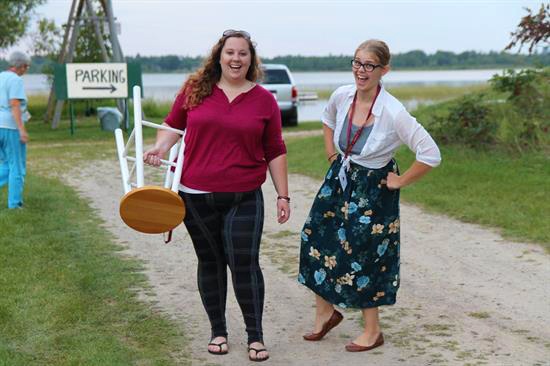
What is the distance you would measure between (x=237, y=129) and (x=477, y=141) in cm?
986

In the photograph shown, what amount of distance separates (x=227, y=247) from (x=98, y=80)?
1716 cm

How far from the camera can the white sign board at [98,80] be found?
21766 mm

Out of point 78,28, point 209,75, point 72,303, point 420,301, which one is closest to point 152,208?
point 209,75

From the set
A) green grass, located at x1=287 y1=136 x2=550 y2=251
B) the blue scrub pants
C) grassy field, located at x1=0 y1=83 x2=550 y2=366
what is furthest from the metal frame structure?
the blue scrub pants

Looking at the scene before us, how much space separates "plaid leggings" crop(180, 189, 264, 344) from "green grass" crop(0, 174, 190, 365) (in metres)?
0.41

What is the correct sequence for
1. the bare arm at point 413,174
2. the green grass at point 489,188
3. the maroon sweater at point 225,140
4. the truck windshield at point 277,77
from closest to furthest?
the maroon sweater at point 225,140 → the bare arm at point 413,174 → the green grass at point 489,188 → the truck windshield at point 277,77

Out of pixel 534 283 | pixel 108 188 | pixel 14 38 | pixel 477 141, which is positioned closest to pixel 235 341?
pixel 534 283

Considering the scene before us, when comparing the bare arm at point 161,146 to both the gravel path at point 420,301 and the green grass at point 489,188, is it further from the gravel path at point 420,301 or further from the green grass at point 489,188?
the green grass at point 489,188

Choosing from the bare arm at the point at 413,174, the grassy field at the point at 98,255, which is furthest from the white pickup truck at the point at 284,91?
the bare arm at the point at 413,174

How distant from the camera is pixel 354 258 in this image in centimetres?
543

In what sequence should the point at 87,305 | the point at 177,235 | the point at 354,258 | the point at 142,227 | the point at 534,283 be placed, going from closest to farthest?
1. the point at 142,227
2. the point at 354,258
3. the point at 87,305
4. the point at 534,283
5. the point at 177,235

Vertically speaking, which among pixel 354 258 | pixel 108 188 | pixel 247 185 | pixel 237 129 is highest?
pixel 237 129

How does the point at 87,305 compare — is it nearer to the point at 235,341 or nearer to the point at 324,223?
the point at 235,341

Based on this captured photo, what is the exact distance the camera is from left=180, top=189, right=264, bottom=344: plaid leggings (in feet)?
17.3
